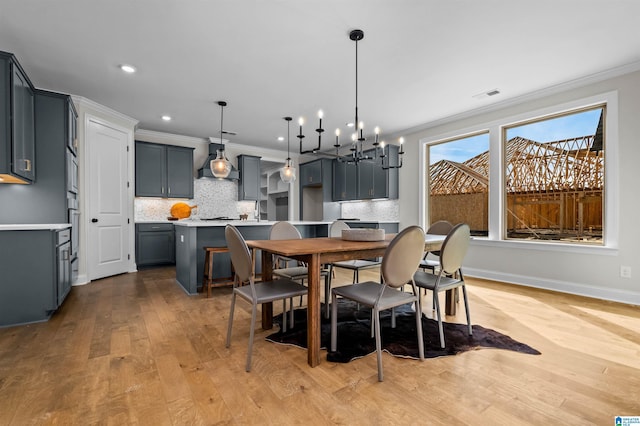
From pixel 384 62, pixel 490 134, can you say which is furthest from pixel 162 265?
pixel 490 134

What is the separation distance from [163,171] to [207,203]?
112 cm

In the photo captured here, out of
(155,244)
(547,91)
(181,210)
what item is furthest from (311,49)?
(155,244)

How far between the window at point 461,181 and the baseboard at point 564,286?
2.13 feet

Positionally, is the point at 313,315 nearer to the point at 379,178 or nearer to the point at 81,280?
the point at 81,280

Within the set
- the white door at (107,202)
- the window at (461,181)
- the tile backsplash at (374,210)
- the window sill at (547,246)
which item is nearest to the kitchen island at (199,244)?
the white door at (107,202)

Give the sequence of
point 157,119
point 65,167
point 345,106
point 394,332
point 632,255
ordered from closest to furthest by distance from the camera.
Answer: point 394,332
point 632,255
point 65,167
point 345,106
point 157,119

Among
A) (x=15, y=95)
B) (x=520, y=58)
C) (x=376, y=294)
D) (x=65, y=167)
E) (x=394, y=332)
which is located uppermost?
(x=520, y=58)

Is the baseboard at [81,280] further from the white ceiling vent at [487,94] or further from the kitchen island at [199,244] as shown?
the white ceiling vent at [487,94]

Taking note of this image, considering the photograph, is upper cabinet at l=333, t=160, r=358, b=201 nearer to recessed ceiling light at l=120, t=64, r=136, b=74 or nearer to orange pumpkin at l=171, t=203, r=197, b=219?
orange pumpkin at l=171, t=203, r=197, b=219

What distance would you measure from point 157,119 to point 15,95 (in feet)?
7.23

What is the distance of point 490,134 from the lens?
14.8 feet

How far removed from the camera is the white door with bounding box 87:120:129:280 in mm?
4324

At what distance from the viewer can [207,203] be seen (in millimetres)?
6445

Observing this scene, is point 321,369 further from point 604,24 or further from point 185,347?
point 604,24
